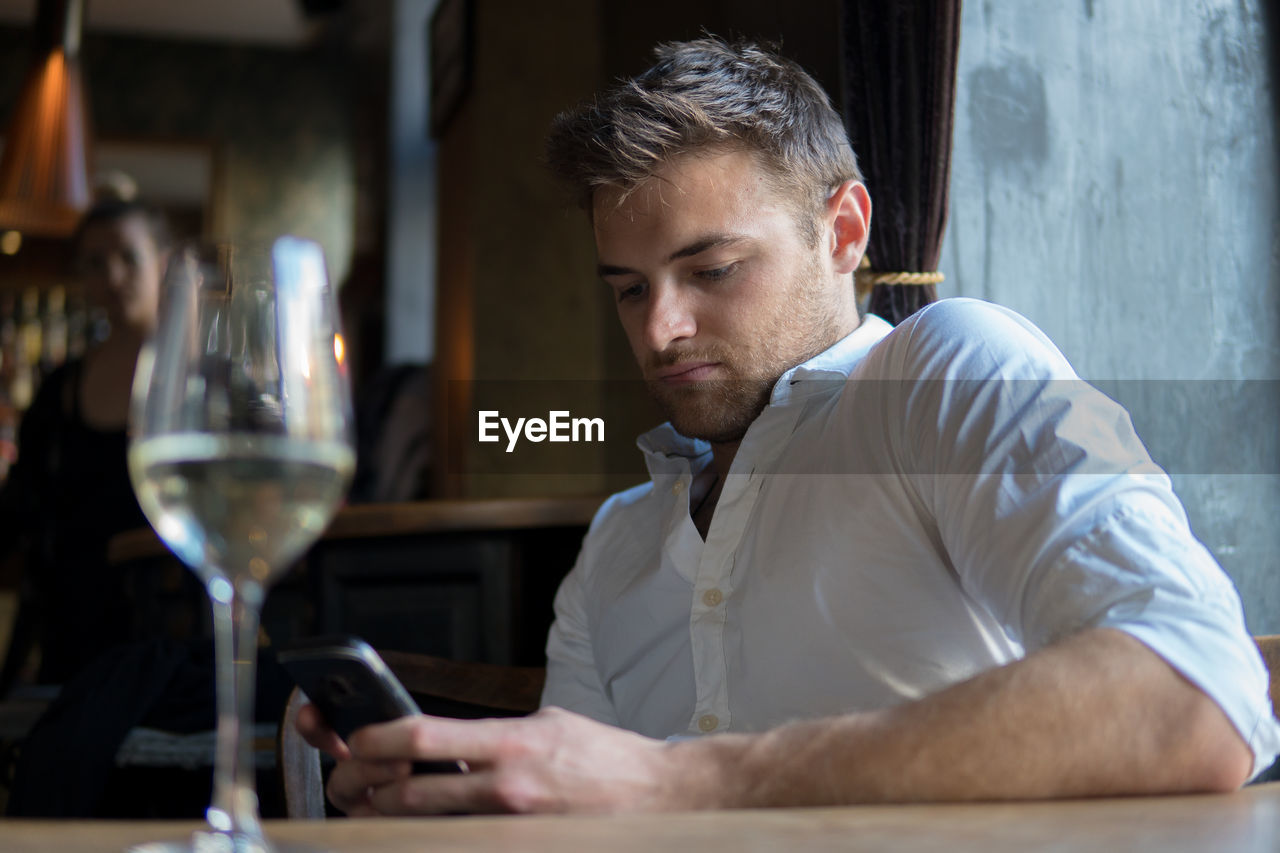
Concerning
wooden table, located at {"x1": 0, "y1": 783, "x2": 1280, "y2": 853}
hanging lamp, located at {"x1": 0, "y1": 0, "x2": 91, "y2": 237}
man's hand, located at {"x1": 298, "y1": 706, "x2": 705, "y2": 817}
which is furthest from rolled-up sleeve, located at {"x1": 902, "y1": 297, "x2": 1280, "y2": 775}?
hanging lamp, located at {"x1": 0, "y1": 0, "x2": 91, "y2": 237}

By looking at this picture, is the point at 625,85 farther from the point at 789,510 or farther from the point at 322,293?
the point at 322,293

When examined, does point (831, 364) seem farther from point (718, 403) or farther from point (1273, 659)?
point (1273, 659)

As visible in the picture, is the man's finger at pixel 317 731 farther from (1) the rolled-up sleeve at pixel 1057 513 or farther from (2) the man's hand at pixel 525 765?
(1) the rolled-up sleeve at pixel 1057 513

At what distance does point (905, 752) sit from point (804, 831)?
8.0 inches

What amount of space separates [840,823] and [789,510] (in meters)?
0.75

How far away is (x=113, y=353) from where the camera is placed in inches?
109

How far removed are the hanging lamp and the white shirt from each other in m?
2.80

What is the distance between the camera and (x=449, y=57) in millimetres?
3816

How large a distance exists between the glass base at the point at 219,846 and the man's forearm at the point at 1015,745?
0.28 m

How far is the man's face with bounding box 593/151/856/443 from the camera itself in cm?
129

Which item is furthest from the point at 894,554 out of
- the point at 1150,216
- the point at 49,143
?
the point at 49,143

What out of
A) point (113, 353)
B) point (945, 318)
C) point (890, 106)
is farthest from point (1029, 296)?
point (113, 353)

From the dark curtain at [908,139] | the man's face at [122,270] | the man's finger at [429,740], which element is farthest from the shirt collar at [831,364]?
the man's face at [122,270]

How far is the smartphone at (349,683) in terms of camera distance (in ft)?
1.91
